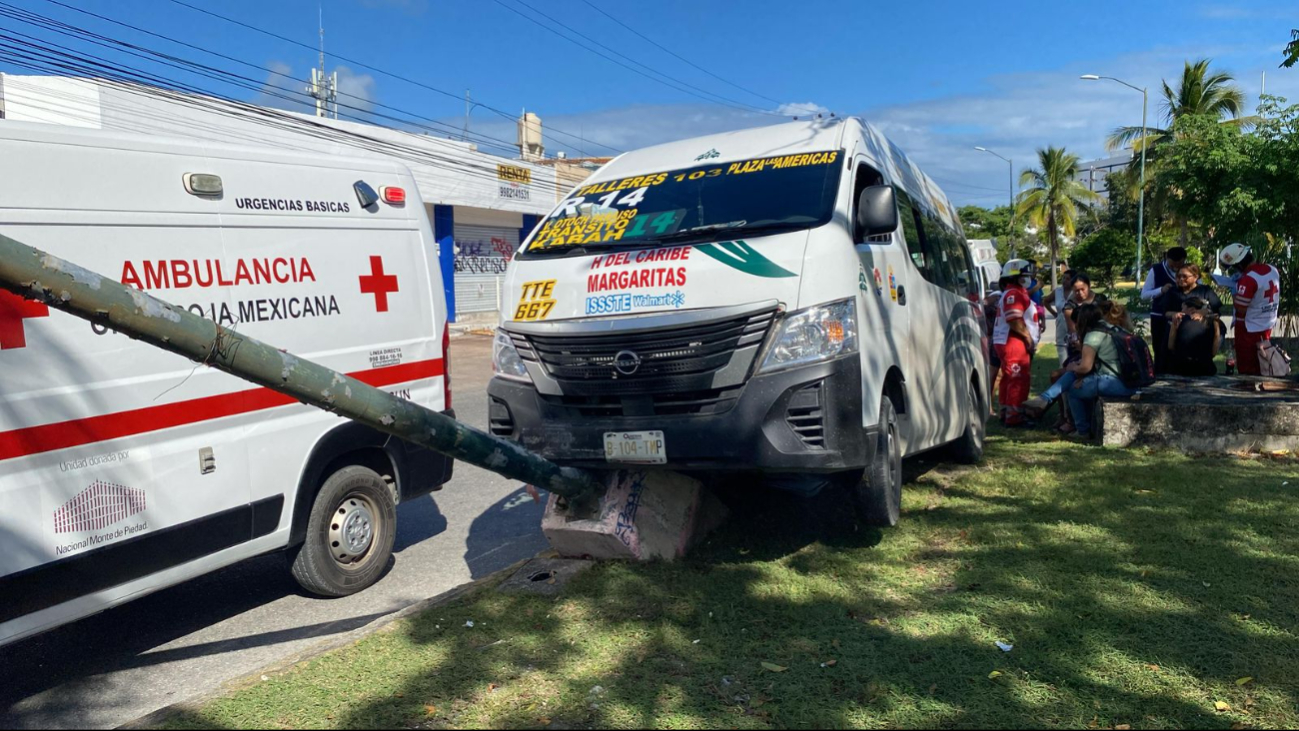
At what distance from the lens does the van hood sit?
15.4ft

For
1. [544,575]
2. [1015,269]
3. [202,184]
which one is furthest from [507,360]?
[1015,269]

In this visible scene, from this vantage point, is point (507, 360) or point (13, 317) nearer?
point (13, 317)

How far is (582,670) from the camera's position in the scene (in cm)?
404

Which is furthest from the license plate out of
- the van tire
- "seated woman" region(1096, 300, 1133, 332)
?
"seated woman" region(1096, 300, 1133, 332)

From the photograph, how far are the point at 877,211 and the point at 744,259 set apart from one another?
2.56ft

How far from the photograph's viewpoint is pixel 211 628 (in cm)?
522

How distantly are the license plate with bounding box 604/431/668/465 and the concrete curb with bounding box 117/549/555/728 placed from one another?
95cm

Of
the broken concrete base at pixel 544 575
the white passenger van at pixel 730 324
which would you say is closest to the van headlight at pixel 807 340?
the white passenger van at pixel 730 324

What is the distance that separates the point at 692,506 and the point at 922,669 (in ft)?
6.13

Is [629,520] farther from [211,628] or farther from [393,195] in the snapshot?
[393,195]

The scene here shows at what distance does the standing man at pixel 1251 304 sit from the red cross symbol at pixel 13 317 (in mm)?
9795

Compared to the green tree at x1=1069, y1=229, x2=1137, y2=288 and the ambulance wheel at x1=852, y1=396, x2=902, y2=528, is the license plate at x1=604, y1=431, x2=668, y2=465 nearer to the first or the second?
the ambulance wheel at x1=852, y1=396, x2=902, y2=528

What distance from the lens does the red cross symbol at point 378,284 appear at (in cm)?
577

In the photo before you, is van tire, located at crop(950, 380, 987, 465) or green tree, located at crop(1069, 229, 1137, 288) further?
green tree, located at crop(1069, 229, 1137, 288)
